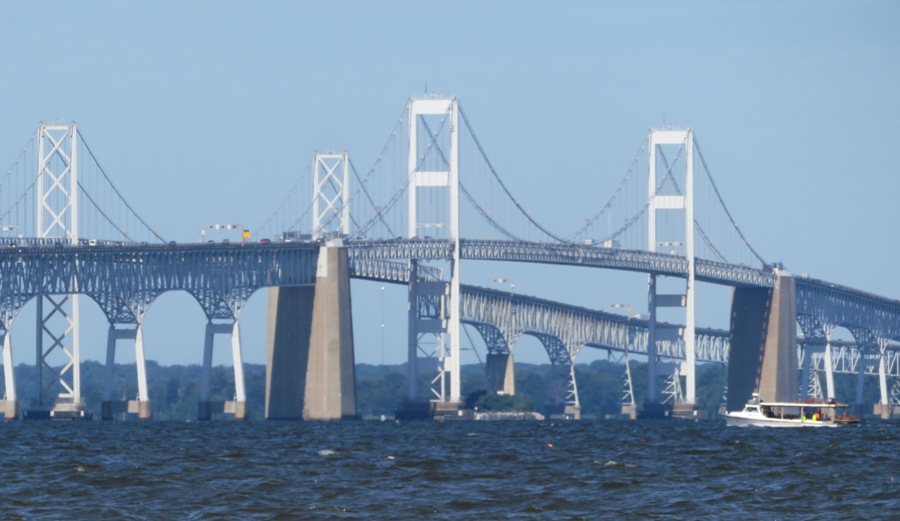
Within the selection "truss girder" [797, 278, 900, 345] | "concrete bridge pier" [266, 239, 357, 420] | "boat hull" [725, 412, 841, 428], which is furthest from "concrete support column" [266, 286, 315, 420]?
"truss girder" [797, 278, 900, 345]

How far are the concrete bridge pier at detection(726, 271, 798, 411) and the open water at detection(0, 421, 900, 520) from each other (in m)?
69.4

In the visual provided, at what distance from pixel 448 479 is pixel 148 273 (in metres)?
68.3

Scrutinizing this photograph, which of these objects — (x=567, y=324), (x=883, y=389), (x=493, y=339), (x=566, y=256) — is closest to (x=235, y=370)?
(x=566, y=256)

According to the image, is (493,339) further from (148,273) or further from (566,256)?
(148,273)

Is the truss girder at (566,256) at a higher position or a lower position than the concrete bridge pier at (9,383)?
higher

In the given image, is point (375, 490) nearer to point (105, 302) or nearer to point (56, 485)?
point (56, 485)

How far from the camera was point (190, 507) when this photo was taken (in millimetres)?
42875

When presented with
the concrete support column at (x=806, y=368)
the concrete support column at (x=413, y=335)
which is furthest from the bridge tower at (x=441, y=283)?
the concrete support column at (x=806, y=368)

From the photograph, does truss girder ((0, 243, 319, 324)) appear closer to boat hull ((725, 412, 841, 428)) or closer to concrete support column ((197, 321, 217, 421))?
concrete support column ((197, 321, 217, 421))

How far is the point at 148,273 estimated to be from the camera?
116500 millimetres

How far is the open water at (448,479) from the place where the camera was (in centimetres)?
4244

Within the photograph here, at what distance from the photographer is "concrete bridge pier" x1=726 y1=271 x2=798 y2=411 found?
14488cm

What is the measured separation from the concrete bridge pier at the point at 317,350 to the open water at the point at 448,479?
36.0m

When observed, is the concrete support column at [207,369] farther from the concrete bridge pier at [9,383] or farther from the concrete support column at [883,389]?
the concrete support column at [883,389]
